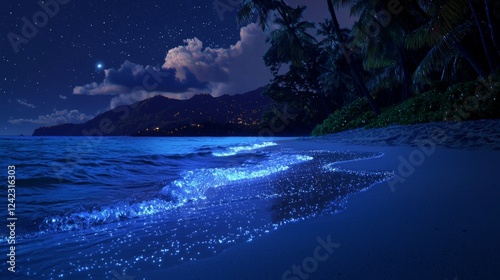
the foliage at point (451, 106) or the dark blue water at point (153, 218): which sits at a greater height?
the foliage at point (451, 106)

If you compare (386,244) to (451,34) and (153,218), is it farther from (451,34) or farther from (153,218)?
(451,34)

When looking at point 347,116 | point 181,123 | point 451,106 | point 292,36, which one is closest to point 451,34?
point 451,106

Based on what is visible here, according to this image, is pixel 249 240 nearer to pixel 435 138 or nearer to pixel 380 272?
pixel 380 272

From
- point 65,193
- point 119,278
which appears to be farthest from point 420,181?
point 65,193

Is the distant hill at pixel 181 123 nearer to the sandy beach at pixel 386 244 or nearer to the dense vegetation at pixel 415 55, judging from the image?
the dense vegetation at pixel 415 55

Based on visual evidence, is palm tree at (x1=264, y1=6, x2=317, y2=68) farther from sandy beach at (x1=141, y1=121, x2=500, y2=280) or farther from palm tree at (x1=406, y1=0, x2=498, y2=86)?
sandy beach at (x1=141, y1=121, x2=500, y2=280)

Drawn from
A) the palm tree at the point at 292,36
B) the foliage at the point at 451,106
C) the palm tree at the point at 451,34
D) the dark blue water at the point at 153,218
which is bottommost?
the dark blue water at the point at 153,218

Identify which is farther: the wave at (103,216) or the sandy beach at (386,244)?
the wave at (103,216)

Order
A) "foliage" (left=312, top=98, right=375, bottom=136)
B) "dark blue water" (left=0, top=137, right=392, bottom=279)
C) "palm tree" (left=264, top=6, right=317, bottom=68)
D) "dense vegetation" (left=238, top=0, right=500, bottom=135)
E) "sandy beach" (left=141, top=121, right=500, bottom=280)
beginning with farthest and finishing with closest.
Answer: "palm tree" (left=264, top=6, right=317, bottom=68)
"foliage" (left=312, top=98, right=375, bottom=136)
"dense vegetation" (left=238, top=0, right=500, bottom=135)
"dark blue water" (left=0, top=137, right=392, bottom=279)
"sandy beach" (left=141, top=121, right=500, bottom=280)

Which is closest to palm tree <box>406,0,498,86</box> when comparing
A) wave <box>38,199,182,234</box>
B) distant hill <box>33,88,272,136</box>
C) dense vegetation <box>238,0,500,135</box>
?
dense vegetation <box>238,0,500,135</box>

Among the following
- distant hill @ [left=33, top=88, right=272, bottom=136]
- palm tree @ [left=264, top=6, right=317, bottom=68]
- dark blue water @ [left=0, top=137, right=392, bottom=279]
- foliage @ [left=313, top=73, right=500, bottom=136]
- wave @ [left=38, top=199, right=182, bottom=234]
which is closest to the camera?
dark blue water @ [left=0, top=137, right=392, bottom=279]

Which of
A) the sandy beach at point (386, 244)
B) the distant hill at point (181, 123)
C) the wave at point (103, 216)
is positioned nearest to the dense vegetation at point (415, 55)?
the sandy beach at point (386, 244)

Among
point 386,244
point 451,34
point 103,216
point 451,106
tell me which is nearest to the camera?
point 386,244

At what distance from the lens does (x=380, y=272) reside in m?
1.24
